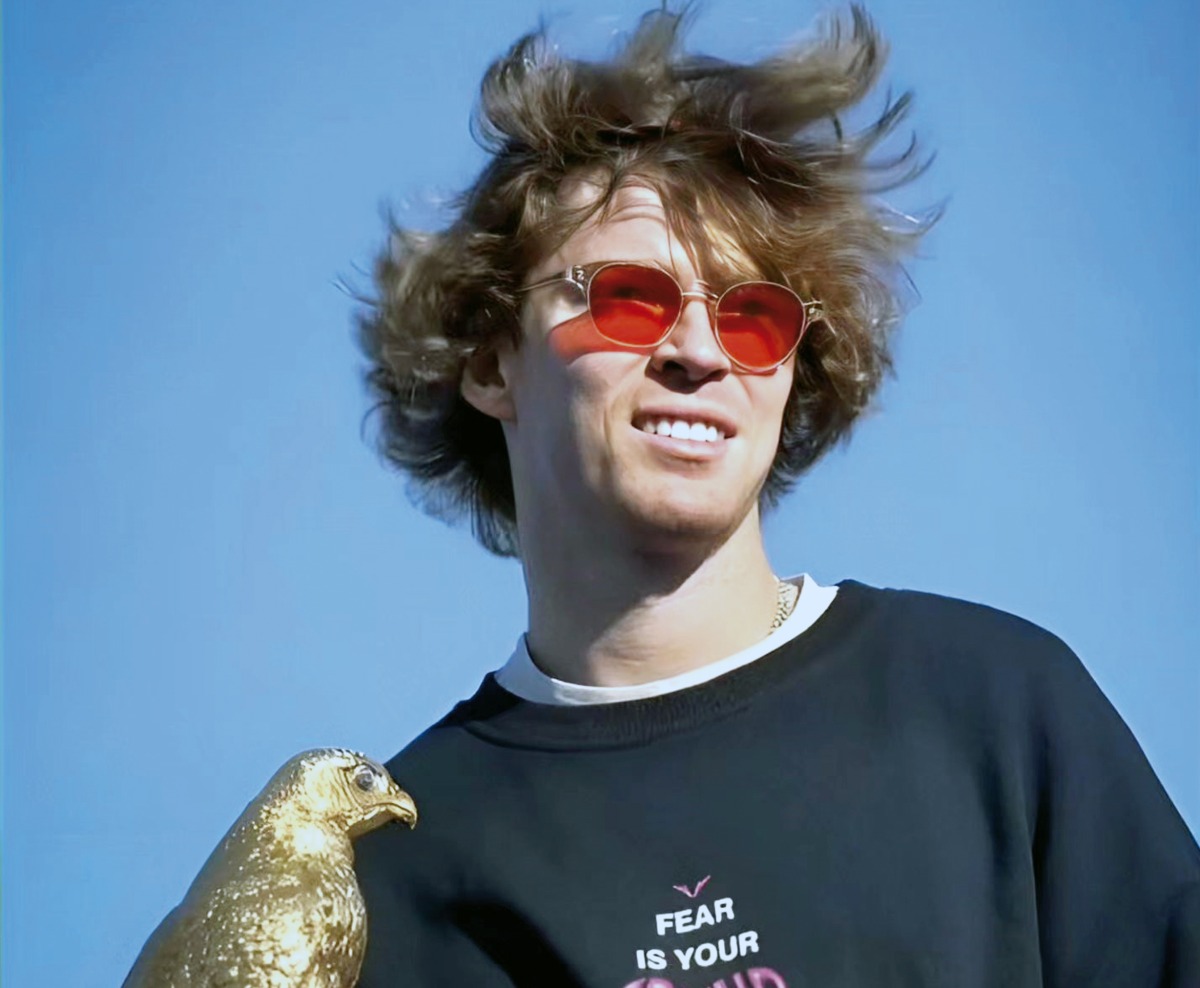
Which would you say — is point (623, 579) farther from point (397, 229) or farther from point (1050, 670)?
point (397, 229)

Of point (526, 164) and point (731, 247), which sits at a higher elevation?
point (526, 164)

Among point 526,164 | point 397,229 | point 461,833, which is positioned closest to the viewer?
point 461,833

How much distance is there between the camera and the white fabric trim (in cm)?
275

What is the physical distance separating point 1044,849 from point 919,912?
20cm

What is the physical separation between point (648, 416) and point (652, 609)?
0.28m

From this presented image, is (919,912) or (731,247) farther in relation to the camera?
(731,247)

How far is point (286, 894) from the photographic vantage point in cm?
235

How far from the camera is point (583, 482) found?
2801 mm

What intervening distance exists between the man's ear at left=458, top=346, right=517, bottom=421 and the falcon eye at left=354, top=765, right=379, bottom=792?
0.72m

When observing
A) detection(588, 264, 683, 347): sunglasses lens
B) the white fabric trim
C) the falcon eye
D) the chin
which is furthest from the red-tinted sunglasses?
the falcon eye

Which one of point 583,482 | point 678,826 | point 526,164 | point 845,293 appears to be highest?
point 526,164

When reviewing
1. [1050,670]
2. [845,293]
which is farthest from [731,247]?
[1050,670]

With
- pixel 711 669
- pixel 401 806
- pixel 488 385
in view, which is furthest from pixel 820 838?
pixel 488 385

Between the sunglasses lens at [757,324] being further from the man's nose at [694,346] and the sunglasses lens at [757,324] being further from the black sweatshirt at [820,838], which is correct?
the black sweatshirt at [820,838]
